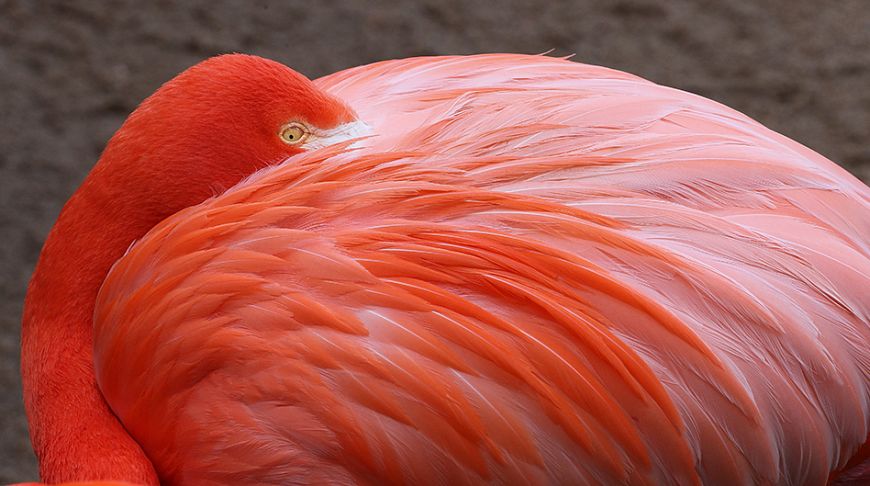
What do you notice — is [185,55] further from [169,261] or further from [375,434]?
→ [375,434]

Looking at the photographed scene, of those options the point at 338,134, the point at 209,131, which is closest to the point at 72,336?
the point at 209,131

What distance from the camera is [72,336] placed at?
1.64m

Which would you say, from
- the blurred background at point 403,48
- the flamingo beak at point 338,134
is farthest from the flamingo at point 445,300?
the blurred background at point 403,48

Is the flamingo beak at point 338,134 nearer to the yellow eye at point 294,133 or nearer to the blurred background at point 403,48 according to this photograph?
the yellow eye at point 294,133

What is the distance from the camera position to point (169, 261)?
1479mm

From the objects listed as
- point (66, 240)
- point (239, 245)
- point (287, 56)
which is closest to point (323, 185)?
point (239, 245)

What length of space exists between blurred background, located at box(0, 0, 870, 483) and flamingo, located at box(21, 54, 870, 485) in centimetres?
166

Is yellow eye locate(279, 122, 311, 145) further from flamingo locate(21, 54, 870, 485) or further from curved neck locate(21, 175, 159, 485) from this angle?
curved neck locate(21, 175, 159, 485)

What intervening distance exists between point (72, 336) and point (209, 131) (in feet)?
1.34

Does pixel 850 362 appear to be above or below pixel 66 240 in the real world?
above

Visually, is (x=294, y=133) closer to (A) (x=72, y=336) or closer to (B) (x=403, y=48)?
(A) (x=72, y=336)

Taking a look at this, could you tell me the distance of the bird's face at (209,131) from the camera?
1.55 m

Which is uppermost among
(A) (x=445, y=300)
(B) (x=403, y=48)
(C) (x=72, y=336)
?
(A) (x=445, y=300)

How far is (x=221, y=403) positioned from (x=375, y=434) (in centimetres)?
22
